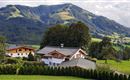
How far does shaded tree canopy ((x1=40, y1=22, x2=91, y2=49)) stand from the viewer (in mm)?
110438

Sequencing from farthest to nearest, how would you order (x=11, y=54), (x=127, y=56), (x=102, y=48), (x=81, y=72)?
(x=127, y=56) → (x=11, y=54) → (x=102, y=48) → (x=81, y=72)

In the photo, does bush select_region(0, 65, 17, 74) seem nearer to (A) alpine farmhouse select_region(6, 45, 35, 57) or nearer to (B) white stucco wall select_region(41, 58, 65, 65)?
(B) white stucco wall select_region(41, 58, 65, 65)

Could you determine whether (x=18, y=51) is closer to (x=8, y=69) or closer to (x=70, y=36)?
(x=70, y=36)

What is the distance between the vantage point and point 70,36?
11131cm

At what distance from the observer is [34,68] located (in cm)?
6975

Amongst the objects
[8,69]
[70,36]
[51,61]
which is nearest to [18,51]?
[70,36]

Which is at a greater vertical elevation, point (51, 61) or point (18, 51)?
point (51, 61)

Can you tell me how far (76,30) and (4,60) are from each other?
30.5 meters

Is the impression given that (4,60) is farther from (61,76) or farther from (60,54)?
(61,76)

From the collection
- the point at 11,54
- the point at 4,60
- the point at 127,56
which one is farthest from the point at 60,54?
the point at 127,56

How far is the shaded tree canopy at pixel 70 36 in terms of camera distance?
110438 mm

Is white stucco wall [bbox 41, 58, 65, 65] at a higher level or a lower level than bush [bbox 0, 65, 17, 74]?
lower

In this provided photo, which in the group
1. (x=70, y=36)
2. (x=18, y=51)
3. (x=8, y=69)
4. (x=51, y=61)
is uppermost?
(x=8, y=69)

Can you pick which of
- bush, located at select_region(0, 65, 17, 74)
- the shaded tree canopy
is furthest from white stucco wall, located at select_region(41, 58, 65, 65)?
bush, located at select_region(0, 65, 17, 74)
